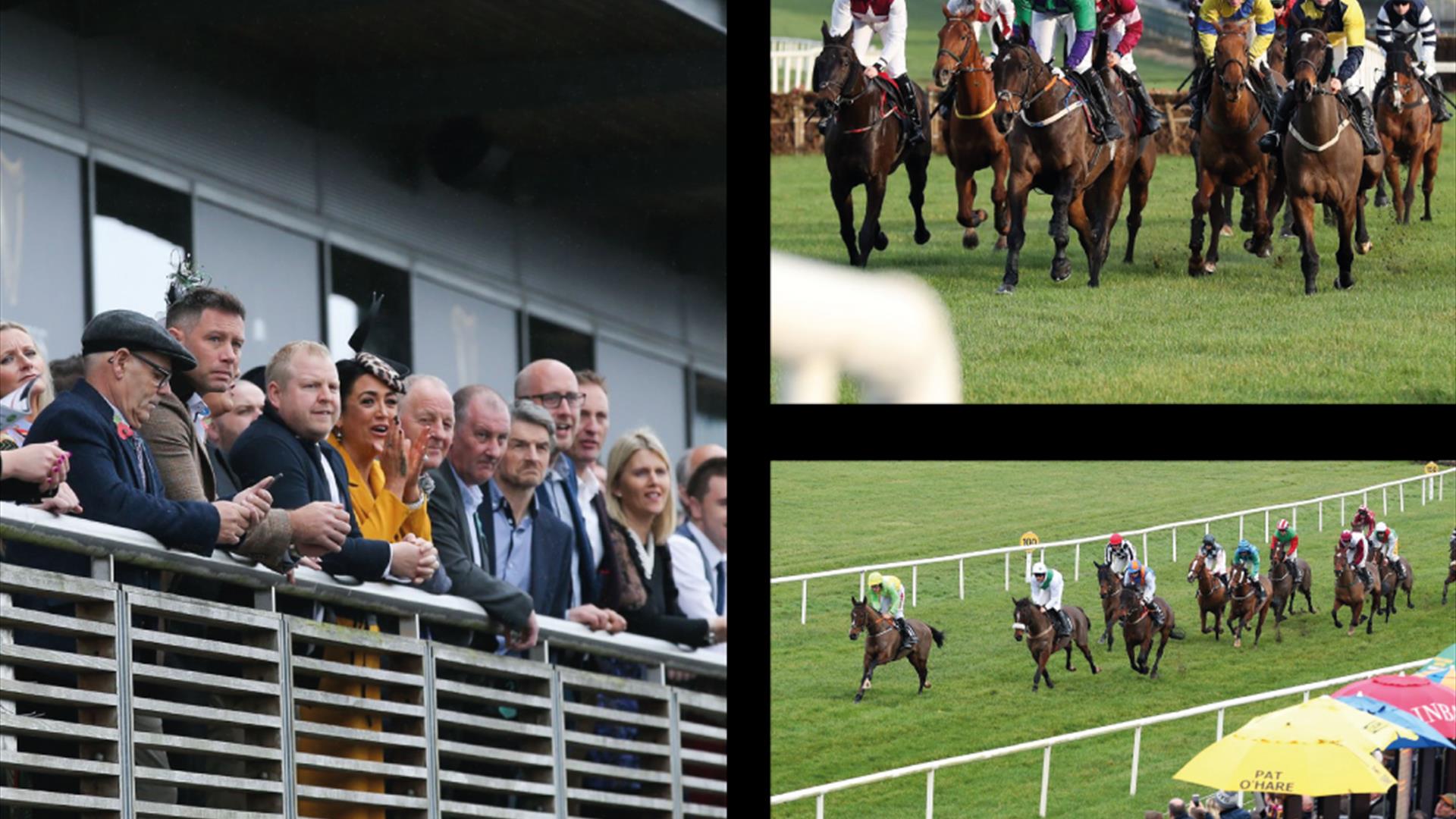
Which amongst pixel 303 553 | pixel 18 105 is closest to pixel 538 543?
pixel 303 553

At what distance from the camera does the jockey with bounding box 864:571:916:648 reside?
23.0ft

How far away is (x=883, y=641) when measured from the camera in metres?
7.00

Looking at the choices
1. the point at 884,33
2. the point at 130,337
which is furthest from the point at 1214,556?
the point at 130,337

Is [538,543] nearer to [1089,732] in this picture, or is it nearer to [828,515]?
[828,515]

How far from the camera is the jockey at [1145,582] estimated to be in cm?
698

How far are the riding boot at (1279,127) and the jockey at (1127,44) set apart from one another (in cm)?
40

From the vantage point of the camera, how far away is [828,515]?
7105 millimetres

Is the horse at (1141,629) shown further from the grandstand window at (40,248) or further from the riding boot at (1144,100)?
the grandstand window at (40,248)

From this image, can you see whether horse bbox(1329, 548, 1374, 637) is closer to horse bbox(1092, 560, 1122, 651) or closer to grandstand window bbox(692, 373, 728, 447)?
horse bbox(1092, 560, 1122, 651)

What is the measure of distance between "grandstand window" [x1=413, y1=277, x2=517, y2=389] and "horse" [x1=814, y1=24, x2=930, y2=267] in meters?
1.31

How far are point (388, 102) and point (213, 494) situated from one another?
1548mm

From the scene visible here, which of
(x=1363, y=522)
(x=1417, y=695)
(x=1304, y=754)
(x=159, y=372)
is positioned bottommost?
(x=1304, y=754)

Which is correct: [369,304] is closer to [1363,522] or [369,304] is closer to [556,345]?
[556,345]

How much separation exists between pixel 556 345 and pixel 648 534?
0.78 meters
